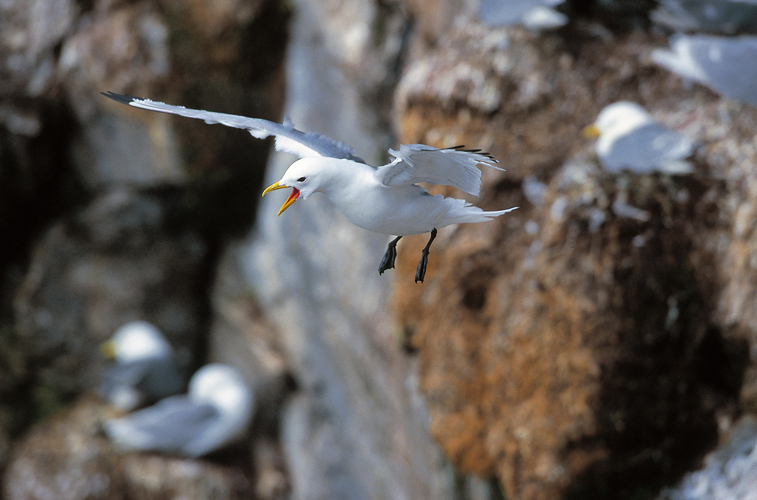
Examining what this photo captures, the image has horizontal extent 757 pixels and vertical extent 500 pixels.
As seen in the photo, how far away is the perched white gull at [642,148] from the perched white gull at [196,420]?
3.22 m

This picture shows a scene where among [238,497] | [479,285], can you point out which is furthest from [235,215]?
[479,285]

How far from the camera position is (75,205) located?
200 inches

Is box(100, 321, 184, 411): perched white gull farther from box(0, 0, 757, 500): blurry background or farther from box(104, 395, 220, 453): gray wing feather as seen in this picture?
box(104, 395, 220, 453): gray wing feather

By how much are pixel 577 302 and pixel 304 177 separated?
1440 mm

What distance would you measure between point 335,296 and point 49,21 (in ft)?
9.45

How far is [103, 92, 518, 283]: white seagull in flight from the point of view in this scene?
0.99m

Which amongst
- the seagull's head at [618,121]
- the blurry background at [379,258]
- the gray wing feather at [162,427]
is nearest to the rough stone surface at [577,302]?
the blurry background at [379,258]

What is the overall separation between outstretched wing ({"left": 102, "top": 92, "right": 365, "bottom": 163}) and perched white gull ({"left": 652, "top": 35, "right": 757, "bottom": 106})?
183cm

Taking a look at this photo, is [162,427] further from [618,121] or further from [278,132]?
[278,132]

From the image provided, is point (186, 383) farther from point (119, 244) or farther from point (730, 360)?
point (730, 360)

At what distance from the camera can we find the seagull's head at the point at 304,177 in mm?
983

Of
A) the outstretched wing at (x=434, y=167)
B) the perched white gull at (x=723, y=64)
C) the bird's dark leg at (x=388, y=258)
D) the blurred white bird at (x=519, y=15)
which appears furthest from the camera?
the blurred white bird at (x=519, y=15)

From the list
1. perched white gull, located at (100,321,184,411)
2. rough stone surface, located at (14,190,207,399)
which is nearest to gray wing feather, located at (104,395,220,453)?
perched white gull, located at (100,321,184,411)

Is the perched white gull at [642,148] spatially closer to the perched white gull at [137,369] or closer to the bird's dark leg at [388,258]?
the bird's dark leg at [388,258]
